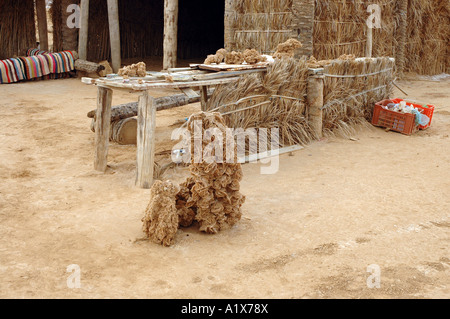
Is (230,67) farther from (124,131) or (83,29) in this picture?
(83,29)

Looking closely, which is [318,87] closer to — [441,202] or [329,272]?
[441,202]

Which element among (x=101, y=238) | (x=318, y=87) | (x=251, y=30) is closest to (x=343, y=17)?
(x=251, y=30)

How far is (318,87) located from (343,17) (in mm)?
3146

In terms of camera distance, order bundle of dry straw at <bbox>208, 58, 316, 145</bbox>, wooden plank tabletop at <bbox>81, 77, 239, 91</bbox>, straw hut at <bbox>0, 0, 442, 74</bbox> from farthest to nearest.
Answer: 1. straw hut at <bbox>0, 0, 442, 74</bbox>
2. bundle of dry straw at <bbox>208, 58, 316, 145</bbox>
3. wooden plank tabletop at <bbox>81, 77, 239, 91</bbox>

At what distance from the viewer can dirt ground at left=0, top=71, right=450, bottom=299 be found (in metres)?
3.21

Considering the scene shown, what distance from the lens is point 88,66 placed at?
1042 cm

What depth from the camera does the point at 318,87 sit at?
6.76m

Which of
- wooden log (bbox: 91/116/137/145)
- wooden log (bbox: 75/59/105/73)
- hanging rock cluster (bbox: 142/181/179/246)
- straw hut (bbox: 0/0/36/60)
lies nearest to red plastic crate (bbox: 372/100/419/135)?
wooden log (bbox: 91/116/137/145)

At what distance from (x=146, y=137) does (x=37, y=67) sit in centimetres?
659

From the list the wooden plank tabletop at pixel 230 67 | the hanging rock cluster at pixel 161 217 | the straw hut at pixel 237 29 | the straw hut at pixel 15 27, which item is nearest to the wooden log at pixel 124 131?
the wooden plank tabletop at pixel 230 67

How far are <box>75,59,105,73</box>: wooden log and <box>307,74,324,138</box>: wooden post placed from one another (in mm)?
5354

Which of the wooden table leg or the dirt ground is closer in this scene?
the dirt ground

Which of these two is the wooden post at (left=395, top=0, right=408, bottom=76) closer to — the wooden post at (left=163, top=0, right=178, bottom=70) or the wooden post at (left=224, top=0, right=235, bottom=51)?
the wooden post at (left=224, top=0, right=235, bottom=51)
